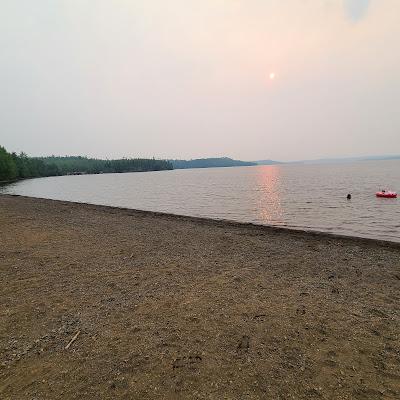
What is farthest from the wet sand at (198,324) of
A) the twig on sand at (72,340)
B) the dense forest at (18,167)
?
the dense forest at (18,167)

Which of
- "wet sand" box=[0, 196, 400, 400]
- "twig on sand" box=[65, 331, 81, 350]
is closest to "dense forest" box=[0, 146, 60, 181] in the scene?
"wet sand" box=[0, 196, 400, 400]

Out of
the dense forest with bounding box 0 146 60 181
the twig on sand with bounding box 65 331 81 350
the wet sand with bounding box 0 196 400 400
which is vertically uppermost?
the dense forest with bounding box 0 146 60 181

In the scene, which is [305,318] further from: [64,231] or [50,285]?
[64,231]

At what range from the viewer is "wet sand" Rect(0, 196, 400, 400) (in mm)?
4648

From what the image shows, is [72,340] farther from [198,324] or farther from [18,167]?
[18,167]

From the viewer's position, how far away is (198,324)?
6531 millimetres

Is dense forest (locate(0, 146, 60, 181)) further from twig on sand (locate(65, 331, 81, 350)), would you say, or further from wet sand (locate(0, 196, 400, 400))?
twig on sand (locate(65, 331, 81, 350))

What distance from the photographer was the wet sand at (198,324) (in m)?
4.65

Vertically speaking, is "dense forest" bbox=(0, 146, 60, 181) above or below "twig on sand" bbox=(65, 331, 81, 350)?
above

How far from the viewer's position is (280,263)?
11375 millimetres

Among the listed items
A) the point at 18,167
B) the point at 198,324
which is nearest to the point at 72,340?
the point at 198,324

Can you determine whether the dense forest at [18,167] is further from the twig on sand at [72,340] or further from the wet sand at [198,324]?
the twig on sand at [72,340]

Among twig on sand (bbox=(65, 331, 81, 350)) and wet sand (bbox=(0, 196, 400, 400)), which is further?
twig on sand (bbox=(65, 331, 81, 350))

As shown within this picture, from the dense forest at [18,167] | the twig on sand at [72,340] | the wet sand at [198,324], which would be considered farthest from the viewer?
the dense forest at [18,167]
